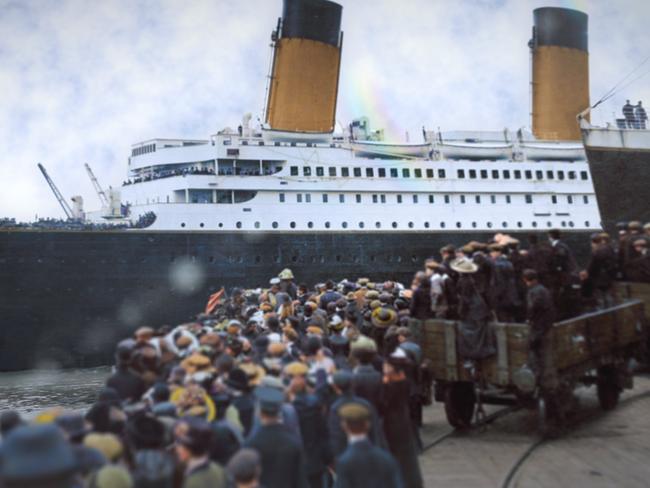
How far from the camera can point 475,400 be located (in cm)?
802

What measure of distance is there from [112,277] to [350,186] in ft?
30.8

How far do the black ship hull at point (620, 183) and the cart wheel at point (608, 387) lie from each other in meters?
12.1

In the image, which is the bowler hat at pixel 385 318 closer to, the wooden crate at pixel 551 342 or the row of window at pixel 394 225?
the wooden crate at pixel 551 342

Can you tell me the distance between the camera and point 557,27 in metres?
28.4

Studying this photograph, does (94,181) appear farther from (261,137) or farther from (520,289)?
(520,289)

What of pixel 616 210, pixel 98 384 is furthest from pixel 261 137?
pixel 616 210

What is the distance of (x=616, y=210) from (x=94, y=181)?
20.2 meters

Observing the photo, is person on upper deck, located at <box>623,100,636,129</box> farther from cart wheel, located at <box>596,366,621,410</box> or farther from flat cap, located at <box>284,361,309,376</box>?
flat cap, located at <box>284,361,309,376</box>

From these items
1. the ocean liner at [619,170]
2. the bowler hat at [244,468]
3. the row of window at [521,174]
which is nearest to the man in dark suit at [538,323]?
the bowler hat at [244,468]

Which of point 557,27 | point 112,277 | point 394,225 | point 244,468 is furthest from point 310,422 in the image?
point 557,27

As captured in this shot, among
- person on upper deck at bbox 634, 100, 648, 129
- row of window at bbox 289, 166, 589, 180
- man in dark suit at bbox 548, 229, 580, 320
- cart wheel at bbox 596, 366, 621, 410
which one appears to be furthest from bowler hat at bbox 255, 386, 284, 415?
person on upper deck at bbox 634, 100, 648, 129

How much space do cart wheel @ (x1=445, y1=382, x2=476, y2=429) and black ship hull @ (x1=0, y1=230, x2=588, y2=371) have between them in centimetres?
1421

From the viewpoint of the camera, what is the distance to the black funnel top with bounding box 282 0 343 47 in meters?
25.0

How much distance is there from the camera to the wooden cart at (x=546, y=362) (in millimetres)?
6715
